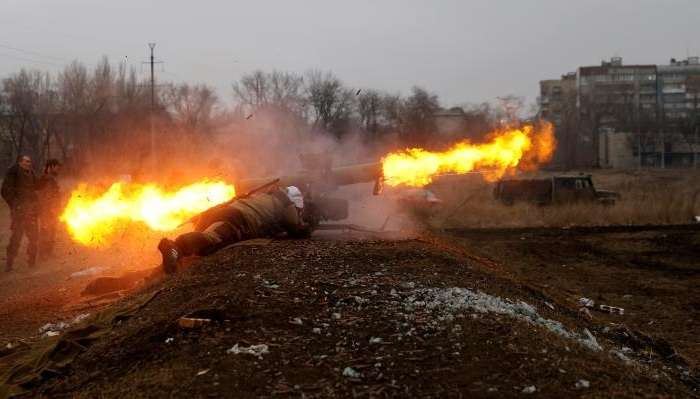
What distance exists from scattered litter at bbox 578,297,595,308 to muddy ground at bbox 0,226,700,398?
0.72 ft

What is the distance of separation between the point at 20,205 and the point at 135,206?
2334mm

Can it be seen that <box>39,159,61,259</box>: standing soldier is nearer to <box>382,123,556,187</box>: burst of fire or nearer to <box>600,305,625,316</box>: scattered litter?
<box>382,123,556,187</box>: burst of fire

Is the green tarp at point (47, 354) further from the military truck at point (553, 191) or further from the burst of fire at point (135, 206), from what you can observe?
the military truck at point (553, 191)

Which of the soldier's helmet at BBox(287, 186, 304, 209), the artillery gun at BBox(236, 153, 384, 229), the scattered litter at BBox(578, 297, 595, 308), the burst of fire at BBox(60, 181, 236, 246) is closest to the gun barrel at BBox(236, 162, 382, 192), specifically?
the artillery gun at BBox(236, 153, 384, 229)

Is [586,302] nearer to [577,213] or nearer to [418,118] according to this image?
[577,213]

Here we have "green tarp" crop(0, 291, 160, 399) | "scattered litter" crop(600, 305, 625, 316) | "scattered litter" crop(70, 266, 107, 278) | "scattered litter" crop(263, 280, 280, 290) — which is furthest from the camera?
"scattered litter" crop(70, 266, 107, 278)

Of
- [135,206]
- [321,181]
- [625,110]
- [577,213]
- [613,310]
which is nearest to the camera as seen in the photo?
[613,310]

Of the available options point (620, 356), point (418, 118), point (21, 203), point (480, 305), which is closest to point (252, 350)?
point (480, 305)

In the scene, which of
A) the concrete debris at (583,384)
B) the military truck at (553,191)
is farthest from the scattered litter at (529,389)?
the military truck at (553,191)

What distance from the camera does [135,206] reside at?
1230 cm

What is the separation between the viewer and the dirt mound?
432 cm

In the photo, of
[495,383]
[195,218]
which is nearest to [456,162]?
[195,218]

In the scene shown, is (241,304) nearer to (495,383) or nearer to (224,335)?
(224,335)

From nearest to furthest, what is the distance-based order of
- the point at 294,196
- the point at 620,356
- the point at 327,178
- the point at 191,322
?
the point at 191,322, the point at 620,356, the point at 294,196, the point at 327,178
